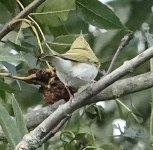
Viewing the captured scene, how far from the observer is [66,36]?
1568mm

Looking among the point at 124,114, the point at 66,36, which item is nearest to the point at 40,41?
the point at 66,36

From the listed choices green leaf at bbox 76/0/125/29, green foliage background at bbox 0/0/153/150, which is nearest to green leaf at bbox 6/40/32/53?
green foliage background at bbox 0/0/153/150

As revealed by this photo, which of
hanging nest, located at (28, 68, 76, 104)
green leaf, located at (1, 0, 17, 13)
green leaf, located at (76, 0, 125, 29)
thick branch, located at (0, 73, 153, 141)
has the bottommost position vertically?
thick branch, located at (0, 73, 153, 141)

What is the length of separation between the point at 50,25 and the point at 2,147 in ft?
1.08

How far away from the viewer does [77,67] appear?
147 centimetres

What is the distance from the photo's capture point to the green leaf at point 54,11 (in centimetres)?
158

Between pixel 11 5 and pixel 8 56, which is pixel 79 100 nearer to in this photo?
pixel 8 56

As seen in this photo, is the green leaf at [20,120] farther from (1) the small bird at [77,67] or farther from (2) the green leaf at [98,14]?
(2) the green leaf at [98,14]

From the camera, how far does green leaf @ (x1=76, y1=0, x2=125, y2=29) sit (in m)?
1.62

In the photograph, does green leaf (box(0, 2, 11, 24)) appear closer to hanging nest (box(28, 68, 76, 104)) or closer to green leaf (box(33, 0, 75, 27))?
green leaf (box(33, 0, 75, 27))

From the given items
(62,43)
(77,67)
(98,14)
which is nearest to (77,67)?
(77,67)

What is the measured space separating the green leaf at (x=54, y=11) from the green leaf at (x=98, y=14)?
0.25 ft

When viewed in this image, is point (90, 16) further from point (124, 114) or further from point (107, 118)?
point (107, 118)

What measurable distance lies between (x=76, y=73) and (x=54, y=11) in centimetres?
21
